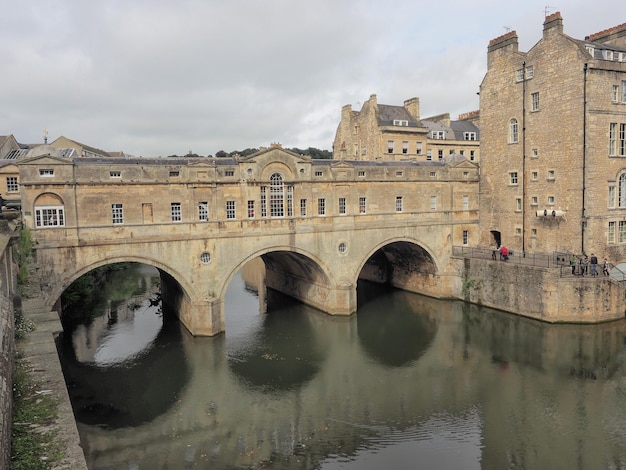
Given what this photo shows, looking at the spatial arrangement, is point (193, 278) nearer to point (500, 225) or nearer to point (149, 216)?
point (149, 216)

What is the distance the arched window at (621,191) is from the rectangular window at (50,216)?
3174cm

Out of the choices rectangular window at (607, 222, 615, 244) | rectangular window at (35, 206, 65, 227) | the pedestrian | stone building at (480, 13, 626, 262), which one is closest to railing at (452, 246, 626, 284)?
the pedestrian

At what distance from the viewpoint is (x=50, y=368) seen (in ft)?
34.9

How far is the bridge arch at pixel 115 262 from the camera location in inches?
912

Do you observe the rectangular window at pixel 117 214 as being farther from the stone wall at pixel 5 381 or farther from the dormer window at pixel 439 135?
the dormer window at pixel 439 135

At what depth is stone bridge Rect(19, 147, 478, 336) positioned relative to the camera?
76.9 ft

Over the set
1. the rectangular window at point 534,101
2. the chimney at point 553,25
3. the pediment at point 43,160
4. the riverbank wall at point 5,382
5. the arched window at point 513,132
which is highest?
the chimney at point 553,25

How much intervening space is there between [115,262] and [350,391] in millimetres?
13319

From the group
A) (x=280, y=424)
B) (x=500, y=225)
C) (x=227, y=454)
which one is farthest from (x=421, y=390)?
(x=500, y=225)

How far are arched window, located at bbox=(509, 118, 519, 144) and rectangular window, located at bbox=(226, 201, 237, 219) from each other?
1955 centimetres

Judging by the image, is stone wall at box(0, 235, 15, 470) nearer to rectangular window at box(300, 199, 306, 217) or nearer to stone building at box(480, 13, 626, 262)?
rectangular window at box(300, 199, 306, 217)

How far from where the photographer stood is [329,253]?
30.2 m

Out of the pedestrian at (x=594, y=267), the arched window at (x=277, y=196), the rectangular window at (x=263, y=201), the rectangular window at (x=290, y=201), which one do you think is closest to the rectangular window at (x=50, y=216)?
the rectangular window at (x=263, y=201)

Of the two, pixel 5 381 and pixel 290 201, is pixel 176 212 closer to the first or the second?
pixel 290 201
